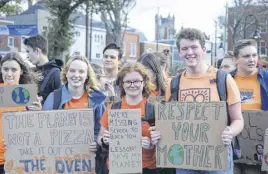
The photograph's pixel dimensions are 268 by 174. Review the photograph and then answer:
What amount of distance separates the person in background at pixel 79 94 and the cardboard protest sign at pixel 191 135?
2.57ft

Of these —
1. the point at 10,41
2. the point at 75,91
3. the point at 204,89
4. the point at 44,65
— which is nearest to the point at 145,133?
the point at 204,89

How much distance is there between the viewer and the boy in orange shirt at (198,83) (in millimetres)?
3404

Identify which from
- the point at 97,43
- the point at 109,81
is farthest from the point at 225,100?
the point at 97,43

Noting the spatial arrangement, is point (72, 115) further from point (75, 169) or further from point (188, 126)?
point (188, 126)

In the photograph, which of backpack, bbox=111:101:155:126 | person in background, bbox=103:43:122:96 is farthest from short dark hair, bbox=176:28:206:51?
person in background, bbox=103:43:122:96

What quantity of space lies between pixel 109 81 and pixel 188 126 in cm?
232

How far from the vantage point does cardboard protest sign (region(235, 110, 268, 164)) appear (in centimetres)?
404

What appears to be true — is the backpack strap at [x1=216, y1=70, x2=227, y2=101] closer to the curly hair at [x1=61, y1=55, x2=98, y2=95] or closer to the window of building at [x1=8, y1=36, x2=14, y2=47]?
the curly hair at [x1=61, y1=55, x2=98, y2=95]

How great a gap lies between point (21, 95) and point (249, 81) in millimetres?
2415

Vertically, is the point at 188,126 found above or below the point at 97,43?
below

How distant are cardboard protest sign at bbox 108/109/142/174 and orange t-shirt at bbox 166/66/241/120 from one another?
0.44 metres

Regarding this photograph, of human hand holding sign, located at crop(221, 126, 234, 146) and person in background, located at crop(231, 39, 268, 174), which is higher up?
person in background, located at crop(231, 39, 268, 174)

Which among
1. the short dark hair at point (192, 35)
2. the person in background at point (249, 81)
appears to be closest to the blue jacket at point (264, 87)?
the person in background at point (249, 81)

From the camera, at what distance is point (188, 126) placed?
3.52 meters
